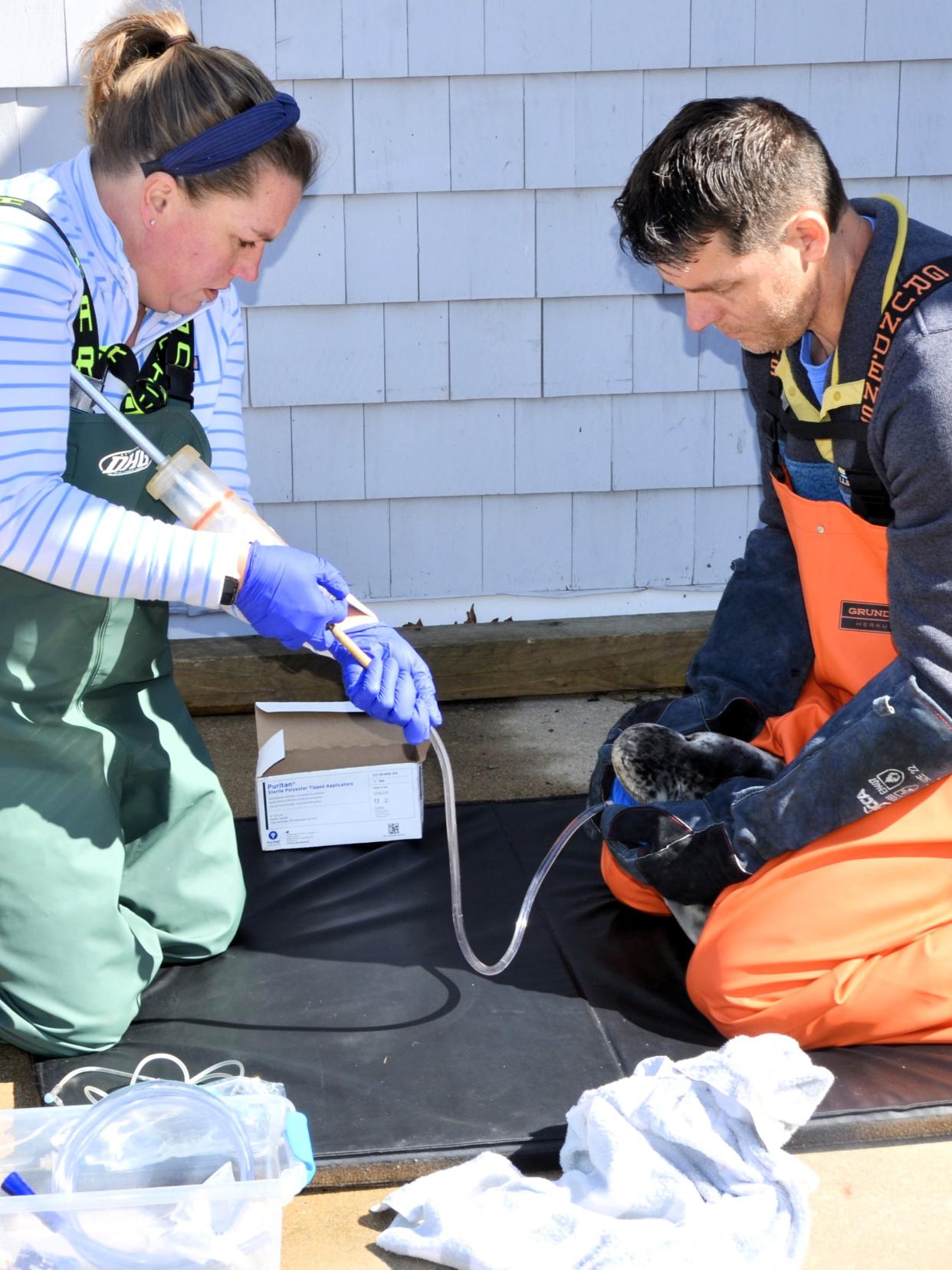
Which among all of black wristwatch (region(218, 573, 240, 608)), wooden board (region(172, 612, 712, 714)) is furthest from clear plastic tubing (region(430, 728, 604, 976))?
wooden board (region(172, 612, 712, 714))

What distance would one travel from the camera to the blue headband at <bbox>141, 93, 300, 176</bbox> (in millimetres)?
2100

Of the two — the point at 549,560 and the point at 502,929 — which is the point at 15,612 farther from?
the point at 549,560

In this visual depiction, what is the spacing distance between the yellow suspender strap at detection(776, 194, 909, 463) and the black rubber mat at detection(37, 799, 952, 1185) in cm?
96

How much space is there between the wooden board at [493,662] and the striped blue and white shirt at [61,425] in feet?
5.13

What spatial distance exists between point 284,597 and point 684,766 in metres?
0.87

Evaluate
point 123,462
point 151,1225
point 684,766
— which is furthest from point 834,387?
point 151,1225

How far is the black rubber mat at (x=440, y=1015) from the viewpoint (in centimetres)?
211

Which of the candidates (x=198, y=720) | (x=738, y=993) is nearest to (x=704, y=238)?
(x=738, y=993)

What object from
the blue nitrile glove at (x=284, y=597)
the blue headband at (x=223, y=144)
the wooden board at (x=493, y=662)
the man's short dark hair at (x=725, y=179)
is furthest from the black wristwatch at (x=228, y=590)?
the wooden board at (x=493, y=662)

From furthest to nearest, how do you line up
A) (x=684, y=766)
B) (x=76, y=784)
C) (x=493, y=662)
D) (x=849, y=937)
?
1. (x=493, y=662)
2. (x=684, y=766)
3. (x=76, y=784)
4. (x=849, y=937)

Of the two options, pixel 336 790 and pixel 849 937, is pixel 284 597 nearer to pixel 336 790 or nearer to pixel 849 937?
pixel 336 790

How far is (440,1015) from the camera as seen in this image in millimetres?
2396

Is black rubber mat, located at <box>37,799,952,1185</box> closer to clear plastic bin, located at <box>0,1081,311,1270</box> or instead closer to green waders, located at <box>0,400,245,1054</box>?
green waders, located at <box>0,400,245,1054</box>

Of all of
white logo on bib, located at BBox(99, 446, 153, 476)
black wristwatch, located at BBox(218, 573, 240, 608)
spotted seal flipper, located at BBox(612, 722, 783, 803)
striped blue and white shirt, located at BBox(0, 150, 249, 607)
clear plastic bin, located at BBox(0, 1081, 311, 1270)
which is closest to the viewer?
clear plastic bin, located at BBox(0, 1081, 311, 1270)
